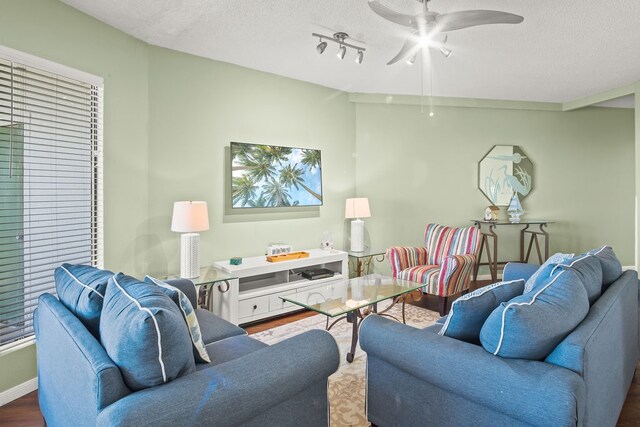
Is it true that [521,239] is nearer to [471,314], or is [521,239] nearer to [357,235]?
[357,235]

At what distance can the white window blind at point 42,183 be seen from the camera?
7.88 ft

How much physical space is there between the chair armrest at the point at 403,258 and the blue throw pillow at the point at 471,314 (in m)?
2.36

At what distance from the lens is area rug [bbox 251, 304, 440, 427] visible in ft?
7.06

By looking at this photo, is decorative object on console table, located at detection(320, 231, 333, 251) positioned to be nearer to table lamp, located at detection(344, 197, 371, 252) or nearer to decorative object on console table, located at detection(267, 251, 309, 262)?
table lamp, located at detection(344, 197, 371, 252)

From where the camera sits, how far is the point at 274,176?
4.22 metres

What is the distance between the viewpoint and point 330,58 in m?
3.78

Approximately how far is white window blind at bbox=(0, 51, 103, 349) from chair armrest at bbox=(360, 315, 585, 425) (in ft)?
7.50

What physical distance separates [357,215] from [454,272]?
135 cm

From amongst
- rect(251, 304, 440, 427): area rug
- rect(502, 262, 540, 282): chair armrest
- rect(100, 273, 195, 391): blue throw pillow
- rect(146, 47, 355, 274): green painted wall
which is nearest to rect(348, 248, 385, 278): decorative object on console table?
rect(146, 47, 355, 274): green painted wall

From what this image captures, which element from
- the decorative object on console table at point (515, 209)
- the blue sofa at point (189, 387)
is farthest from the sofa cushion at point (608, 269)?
the decorative object on console table at point (515, 209)

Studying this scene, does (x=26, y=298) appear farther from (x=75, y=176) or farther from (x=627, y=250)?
(x=627, y=250)

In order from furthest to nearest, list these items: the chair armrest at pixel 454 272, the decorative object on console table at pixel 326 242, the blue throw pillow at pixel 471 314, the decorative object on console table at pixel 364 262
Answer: the decorative object on console table at pixel 364 262, the decorative object on console table at pixel 326 242, the chair armrest at pixel 454 272, the blue throw pillow at pixel 471 314

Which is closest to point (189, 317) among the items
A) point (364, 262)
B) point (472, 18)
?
point (472, 18)

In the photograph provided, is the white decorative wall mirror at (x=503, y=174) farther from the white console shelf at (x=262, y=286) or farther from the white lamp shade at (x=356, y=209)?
the white console shelf at (x=262, y=286)
